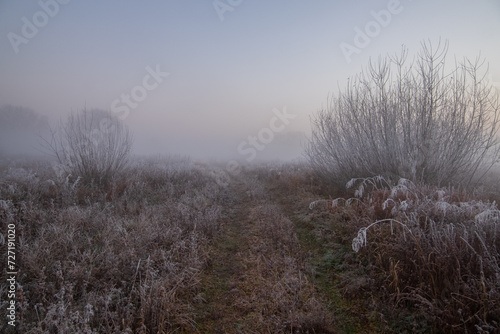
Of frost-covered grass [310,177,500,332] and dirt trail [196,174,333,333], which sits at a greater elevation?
frost-covered grass [310,177,500,332]

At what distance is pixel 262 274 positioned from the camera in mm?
3469

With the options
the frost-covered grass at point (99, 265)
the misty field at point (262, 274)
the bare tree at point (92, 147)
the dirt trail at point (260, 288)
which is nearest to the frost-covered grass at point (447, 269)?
the misty field at point (262, 274)

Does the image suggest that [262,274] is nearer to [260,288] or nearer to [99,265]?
[260,288]

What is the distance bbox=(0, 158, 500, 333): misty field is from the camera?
7.03 feet

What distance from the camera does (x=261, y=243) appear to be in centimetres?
460

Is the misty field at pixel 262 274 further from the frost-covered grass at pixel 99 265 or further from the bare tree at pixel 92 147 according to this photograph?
the bare tree at pixel 92 147

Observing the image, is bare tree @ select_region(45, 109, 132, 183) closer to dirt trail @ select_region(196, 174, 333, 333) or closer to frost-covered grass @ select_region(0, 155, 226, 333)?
frost-covered grass @ select_region(0, 155, 226, 333)

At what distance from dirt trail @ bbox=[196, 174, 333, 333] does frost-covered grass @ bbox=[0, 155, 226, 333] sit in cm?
31

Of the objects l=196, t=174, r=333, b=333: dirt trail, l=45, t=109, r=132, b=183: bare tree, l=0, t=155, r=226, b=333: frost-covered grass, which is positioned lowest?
l=196, t=174, r=333, b=333: dirt trail

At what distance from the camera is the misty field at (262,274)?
2143 millimetres

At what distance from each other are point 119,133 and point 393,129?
9.62 m

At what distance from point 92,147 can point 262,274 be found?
781 centimetres

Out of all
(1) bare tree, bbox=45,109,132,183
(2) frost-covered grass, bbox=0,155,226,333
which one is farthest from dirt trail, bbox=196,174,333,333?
(1) bare tree, bbox=45,109,132,183

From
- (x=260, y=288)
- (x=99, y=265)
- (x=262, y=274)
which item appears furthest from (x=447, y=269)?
(x=99, y=265)
